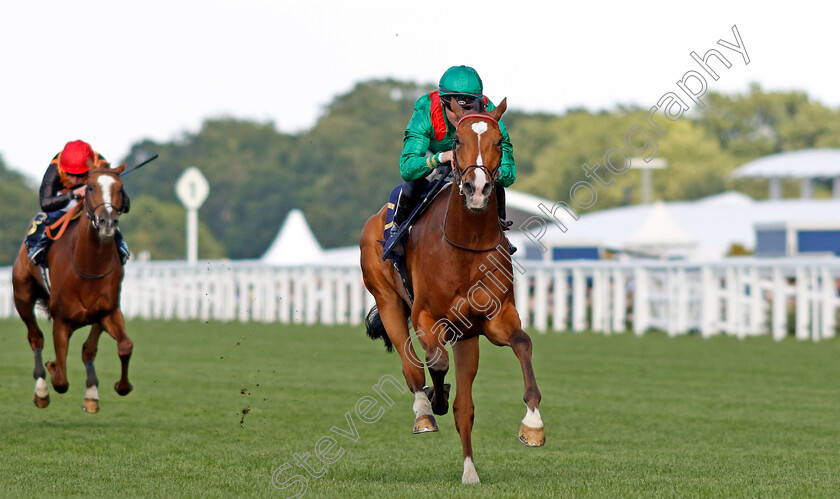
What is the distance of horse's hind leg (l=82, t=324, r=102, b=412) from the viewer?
10633 millimetres

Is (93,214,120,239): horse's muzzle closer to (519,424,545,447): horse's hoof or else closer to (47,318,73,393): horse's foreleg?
(47,318,73,393): horse's foreleg

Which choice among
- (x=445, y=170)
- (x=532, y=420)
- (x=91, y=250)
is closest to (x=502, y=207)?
(x=445, y=170)

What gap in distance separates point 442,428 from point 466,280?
365 cm

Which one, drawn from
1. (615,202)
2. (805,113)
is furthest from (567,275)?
(805,113)

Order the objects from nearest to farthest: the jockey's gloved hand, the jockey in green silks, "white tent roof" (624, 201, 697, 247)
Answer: the jockey in green silks → the jockey's gloved hand → "white tent roof" (624, 201, 697, 247)

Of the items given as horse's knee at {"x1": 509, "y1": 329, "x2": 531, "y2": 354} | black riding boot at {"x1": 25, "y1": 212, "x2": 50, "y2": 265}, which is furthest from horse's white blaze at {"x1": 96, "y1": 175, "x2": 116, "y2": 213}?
horse's knee at {"x1": 509, "y1": 329, "x2": 531, "y2": 354}

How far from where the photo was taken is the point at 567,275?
24.1 metres

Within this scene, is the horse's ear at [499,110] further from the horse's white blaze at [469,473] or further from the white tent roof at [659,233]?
the white tent roof at [659,233]

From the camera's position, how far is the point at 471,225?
23.4ft

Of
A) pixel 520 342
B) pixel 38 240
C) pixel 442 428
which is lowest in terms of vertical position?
pixel 442 428

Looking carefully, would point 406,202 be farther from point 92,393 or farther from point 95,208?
point 92,393

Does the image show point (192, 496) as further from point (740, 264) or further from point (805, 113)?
point (805, 113)

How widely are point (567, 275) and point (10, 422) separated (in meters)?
15.0

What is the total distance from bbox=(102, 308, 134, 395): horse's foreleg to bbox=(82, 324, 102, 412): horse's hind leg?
19 centimetres
